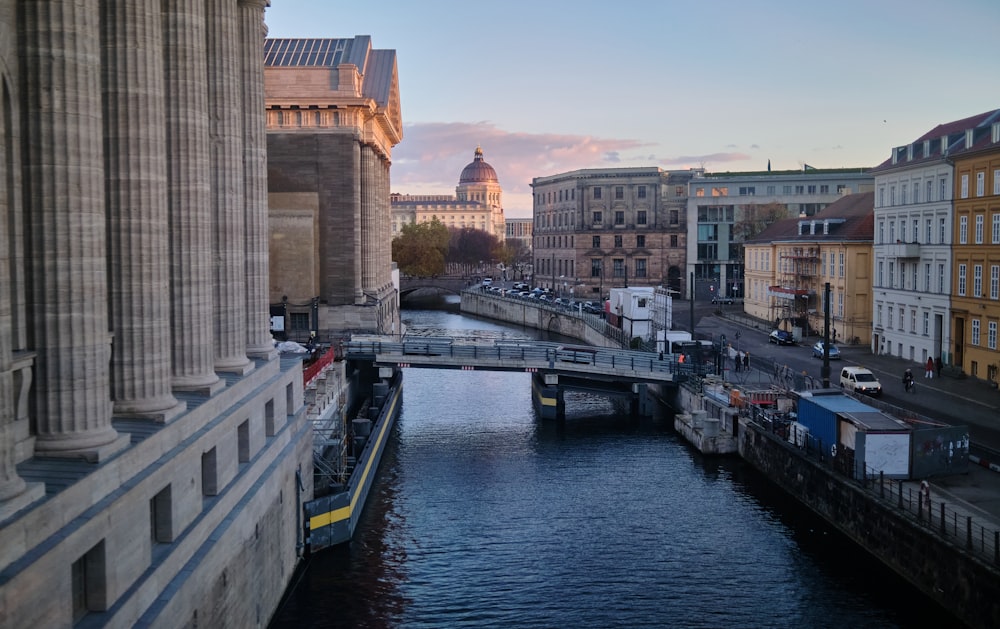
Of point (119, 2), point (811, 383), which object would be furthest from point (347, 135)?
point (119, 2)

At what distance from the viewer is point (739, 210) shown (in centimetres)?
10506

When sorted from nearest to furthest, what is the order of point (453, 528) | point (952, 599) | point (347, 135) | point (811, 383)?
point (952, 599), point (453, 528), point (811, 383), point (347, 135)

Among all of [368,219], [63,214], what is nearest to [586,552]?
[63,214]

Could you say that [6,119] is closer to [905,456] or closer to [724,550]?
[724,550]

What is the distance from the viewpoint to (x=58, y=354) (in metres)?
15.2

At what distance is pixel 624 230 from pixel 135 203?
104 meters

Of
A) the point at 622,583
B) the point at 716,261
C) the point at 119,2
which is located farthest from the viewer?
the point at 716,261

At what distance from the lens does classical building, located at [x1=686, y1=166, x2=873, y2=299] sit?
342ft

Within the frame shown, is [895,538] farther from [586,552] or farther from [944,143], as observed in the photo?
[944,143]

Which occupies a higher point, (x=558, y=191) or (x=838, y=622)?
(x=558, y=191)

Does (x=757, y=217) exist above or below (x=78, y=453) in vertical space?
above

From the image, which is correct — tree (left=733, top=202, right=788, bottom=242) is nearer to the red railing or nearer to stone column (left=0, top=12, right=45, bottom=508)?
the red railing

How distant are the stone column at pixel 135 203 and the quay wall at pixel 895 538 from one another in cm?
1735

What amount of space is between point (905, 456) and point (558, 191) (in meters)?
103
